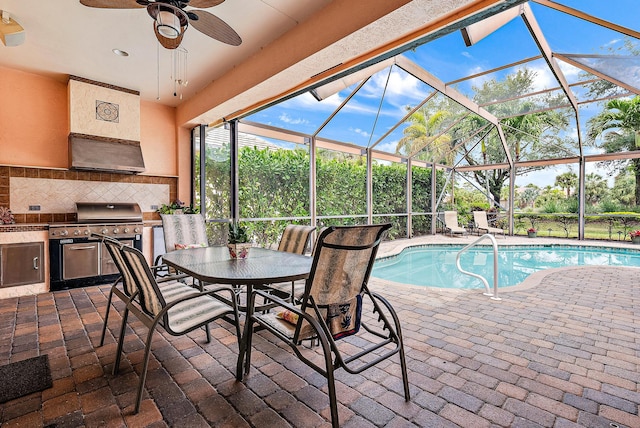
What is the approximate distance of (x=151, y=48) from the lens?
373 cm

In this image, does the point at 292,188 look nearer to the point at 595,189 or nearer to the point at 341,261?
the point at 341,261

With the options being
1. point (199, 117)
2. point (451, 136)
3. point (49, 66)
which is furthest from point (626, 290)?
point (49, 66)

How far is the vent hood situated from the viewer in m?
4.47

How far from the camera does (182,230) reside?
3.79 metres

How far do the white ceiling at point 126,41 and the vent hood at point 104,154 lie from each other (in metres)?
0.94

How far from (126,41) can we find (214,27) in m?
1.92

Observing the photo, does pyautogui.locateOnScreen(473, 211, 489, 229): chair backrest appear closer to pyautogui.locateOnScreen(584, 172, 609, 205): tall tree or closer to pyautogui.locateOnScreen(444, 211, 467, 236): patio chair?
pyautogui.locateOnScreen(444, 211, 467, 236): patio chair

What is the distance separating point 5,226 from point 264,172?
3.94 m

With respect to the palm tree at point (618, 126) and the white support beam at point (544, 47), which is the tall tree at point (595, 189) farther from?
the white support beam at point (544, 47)

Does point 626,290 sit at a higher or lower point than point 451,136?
lower

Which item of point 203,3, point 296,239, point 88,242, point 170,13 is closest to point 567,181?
point 296,239

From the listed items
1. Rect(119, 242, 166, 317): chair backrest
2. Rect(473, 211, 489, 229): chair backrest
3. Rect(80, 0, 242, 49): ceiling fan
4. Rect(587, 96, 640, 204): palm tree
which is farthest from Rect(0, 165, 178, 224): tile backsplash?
Rect(587, 96, 640, 204): palm tree

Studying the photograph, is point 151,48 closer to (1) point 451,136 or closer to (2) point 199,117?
(2) point 199,117

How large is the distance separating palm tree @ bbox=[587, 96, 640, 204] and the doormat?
11.2m
